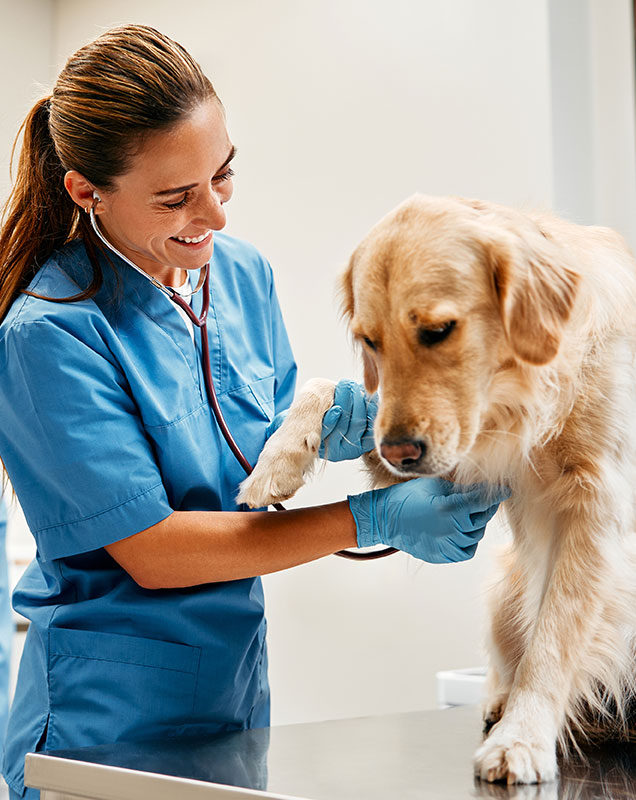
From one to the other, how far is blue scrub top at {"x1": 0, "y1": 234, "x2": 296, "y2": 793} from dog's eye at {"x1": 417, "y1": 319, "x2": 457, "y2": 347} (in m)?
0.43

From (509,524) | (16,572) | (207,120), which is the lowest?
(16,572)

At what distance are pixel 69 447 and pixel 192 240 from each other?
0.38m

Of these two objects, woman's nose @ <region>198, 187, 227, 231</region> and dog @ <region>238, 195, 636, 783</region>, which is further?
woman's nose @ <region>198, 187, 227, 231</region>

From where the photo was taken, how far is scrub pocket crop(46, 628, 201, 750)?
1.36 metres

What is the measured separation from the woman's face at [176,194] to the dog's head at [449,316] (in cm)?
33

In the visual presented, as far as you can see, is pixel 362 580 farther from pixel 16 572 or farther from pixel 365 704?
pixel 16 572

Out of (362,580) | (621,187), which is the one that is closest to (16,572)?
(362,580)

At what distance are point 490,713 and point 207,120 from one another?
0.95m

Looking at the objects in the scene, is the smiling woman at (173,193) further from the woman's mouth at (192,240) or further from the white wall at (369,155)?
the white wall at (369,155)

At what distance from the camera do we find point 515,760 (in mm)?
1003

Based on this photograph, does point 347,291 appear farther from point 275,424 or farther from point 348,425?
point 275,424

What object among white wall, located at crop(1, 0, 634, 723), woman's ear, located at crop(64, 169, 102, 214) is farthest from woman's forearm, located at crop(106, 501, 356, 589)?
white wall, located at crop(1, 0, 634, 723)

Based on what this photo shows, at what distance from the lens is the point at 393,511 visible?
1.32 m

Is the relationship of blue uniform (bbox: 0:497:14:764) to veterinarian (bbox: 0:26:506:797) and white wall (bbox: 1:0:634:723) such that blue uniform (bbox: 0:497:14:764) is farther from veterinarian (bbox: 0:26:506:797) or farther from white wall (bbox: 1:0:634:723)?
white wall (bbox: 1:0:634:723)
